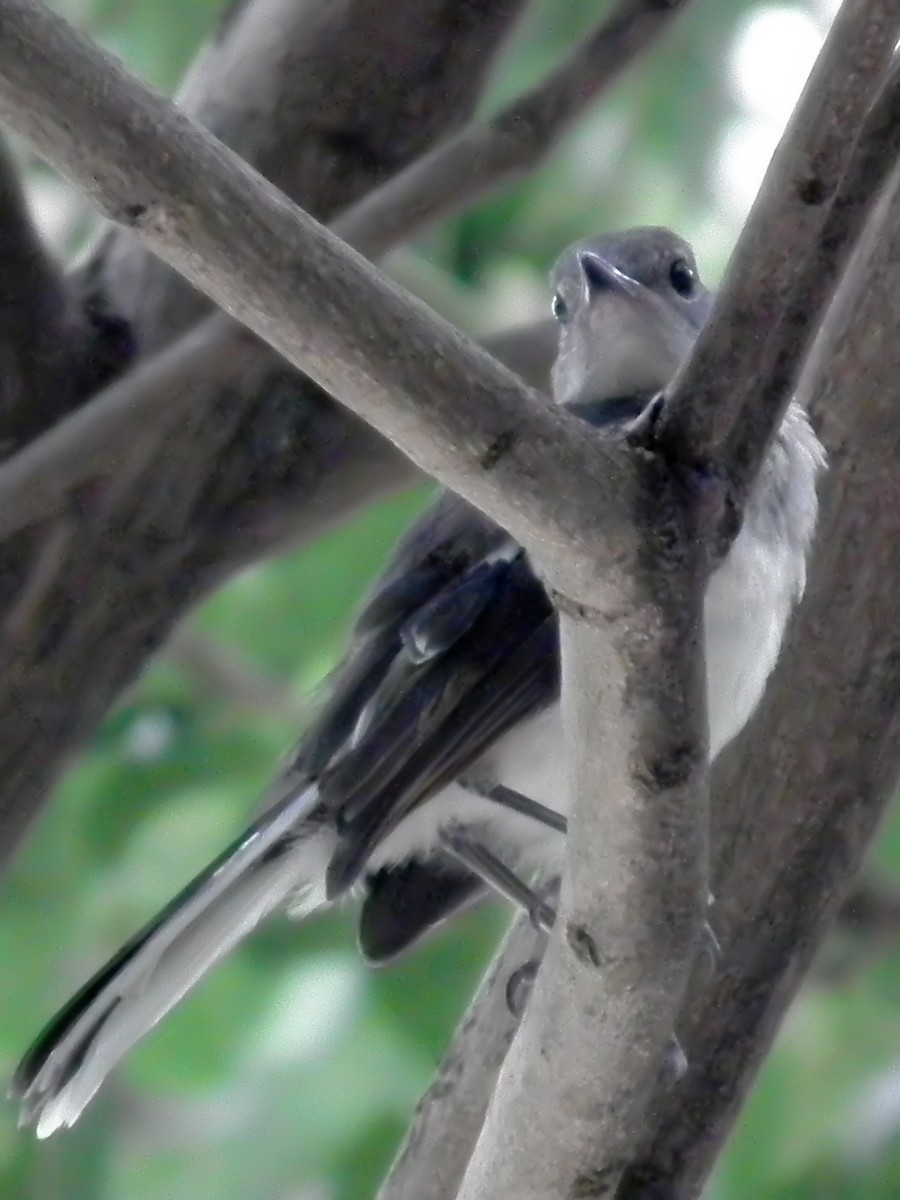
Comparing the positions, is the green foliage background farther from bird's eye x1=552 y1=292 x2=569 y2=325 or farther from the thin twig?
the thin twig

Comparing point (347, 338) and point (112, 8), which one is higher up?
point (112, 8)

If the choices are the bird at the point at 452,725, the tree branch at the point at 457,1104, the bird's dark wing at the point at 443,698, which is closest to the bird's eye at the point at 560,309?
the bird at the point at 452,725

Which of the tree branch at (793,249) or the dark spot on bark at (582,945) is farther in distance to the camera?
the dark spot on bark at (582,945)

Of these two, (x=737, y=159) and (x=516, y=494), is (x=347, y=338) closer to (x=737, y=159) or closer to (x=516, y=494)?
(x=516, y=494)

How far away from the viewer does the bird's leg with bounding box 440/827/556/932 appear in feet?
5.34

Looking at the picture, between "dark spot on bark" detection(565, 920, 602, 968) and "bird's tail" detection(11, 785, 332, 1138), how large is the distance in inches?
20.8

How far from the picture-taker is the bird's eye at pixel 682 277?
6.01 ft

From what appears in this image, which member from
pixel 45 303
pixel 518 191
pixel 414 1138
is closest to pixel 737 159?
pixel 518 191

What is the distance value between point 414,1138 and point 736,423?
3.13 feet

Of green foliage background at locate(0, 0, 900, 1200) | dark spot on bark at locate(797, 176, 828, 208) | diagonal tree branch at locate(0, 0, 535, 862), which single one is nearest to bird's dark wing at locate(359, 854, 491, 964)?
green foliage background at locate(0, 0, 900, 1200)

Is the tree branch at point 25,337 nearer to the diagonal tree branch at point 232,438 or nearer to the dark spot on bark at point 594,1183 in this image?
the diagonal tree branch at point 232,438

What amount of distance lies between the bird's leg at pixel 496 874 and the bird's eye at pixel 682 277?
64 cm

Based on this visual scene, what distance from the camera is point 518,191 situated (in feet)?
7.52

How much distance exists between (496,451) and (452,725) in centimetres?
63
